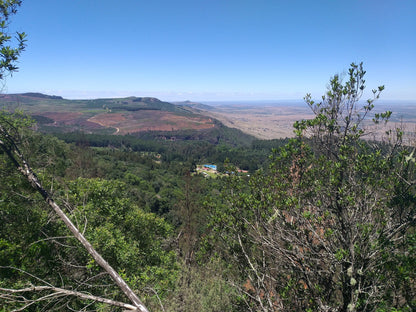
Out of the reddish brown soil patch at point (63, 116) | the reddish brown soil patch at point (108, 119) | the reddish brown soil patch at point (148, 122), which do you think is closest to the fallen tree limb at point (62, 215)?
the reddish brown soil patch at point (148, 122)

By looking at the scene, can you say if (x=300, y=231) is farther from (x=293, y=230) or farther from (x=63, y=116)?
(x=63, y=116)

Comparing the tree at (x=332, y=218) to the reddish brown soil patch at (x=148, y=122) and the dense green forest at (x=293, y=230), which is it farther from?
the reddish brown soil patch at (x=148, y=122)

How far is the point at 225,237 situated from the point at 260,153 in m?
97.4

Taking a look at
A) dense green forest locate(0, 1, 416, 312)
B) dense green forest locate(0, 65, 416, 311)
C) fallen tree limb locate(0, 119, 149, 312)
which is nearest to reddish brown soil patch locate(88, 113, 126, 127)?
dense green forest locate(0, 1, 416, 312)

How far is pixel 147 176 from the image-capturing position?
58.3 meters

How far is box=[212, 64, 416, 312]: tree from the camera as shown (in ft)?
14.6

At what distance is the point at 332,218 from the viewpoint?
5.34 m

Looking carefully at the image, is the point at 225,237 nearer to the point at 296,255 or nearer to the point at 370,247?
the point at 296,255

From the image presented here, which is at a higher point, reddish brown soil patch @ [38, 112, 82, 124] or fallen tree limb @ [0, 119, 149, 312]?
reddish brown soil patch @ [38, 112, 82, 124]

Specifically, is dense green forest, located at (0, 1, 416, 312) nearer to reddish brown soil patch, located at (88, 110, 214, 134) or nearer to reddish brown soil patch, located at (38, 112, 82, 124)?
reddish brown soil patch, located at (88, 110, 214, 134)

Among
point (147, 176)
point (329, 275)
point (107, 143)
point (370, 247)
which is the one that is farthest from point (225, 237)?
point (107, 143)

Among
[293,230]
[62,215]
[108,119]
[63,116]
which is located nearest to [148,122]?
[108,119]

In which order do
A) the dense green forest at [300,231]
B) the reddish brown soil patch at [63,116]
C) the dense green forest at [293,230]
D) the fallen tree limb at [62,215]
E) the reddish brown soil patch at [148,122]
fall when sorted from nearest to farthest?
1. the fallen tree limb at [62,215]
2. the dense green forest at [293,230]
3. the dense green forest at [300,231]
4. the reddish brown soil patch at [63,116]
5. the reddish brown soil patch at [148,122]

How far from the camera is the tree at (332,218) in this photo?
446 centimetres
